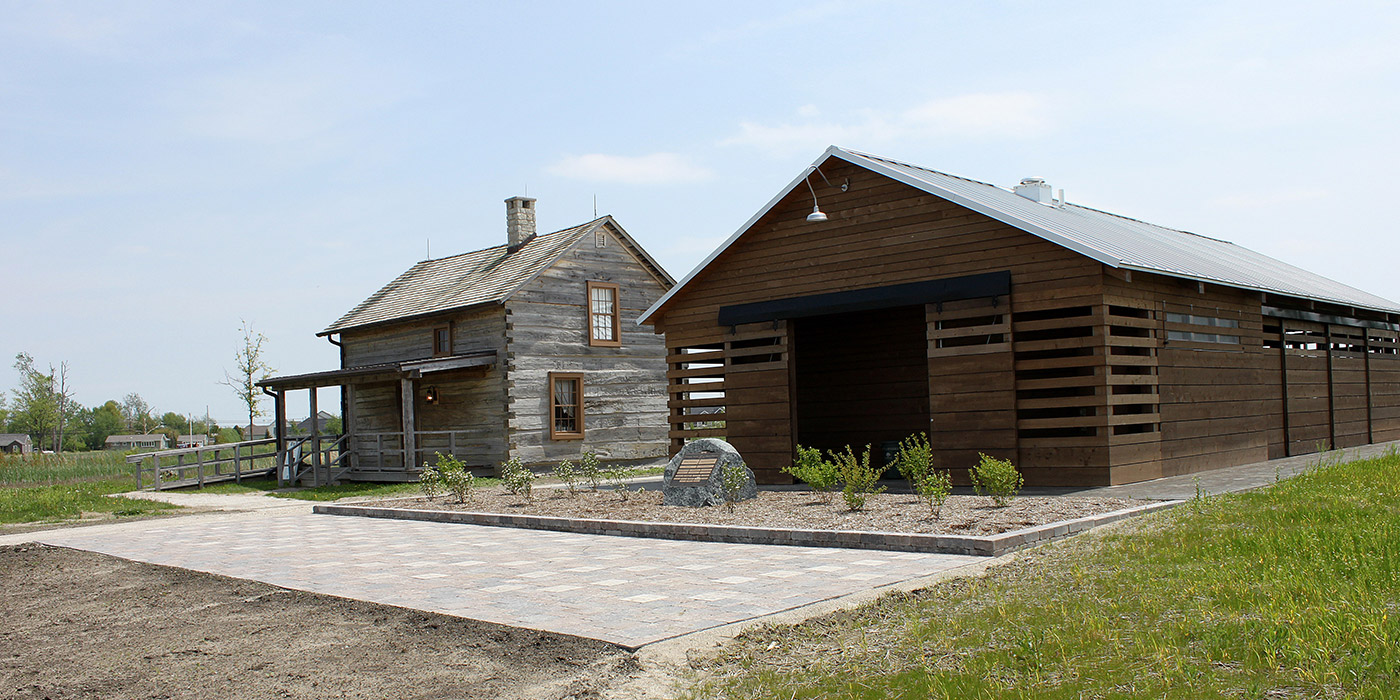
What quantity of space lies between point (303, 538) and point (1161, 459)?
11680 mm

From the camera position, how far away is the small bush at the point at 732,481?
44.4 feet

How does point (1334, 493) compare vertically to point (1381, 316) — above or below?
below

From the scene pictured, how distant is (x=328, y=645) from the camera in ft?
21.5

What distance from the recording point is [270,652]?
6.46 metres

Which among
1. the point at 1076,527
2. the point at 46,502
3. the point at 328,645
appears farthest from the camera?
the point at 46,502

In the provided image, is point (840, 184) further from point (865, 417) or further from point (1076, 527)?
point (1076, 527)

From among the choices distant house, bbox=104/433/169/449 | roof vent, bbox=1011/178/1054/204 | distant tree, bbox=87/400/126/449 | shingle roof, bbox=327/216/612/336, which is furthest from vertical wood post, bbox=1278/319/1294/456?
distant tree, bbox=87/400/126/449

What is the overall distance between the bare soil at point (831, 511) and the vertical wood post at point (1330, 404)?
36.0 feet

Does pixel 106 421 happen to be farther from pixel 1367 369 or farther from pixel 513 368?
pixel 1367 369

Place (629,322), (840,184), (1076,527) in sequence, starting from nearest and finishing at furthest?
(1076,527)
(840,184)
(629,322)

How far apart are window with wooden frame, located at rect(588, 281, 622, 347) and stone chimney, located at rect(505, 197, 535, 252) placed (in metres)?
3.18

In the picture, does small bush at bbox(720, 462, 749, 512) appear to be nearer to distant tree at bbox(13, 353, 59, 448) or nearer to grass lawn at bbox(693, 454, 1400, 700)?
grass lawn at bbox(693, 454, 1400, 700)

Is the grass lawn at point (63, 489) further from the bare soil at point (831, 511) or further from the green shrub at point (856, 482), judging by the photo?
the green shrub at point (856, 482)

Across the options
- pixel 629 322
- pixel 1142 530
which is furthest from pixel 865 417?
pixel 1142 530
